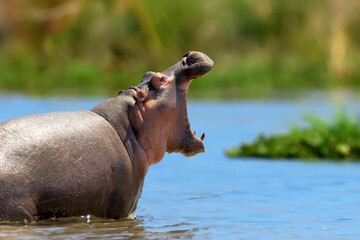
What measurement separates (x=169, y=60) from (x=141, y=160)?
1991 cm

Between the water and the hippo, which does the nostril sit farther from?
the water

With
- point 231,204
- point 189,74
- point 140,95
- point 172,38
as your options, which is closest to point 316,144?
point 231,204

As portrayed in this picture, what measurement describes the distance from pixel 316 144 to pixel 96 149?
490 centimetres

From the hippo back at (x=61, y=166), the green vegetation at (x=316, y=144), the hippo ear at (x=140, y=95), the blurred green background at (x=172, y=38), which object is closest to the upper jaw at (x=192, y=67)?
the hippo ear at (x=140, y=95)

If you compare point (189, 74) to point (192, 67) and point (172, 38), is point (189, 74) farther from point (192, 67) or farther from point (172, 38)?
point (172, 38)

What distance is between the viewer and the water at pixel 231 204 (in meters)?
4.54

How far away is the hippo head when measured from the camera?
192 inches

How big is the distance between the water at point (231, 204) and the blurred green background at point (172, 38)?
13449mm

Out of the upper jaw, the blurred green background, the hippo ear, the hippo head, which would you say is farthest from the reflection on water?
the blurred green background

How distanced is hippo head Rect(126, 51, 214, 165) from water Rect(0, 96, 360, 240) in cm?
54

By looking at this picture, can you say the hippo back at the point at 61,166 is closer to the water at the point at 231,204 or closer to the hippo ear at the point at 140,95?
the water at the point at 231,204

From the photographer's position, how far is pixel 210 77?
76.4 feet

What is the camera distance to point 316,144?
8.99m

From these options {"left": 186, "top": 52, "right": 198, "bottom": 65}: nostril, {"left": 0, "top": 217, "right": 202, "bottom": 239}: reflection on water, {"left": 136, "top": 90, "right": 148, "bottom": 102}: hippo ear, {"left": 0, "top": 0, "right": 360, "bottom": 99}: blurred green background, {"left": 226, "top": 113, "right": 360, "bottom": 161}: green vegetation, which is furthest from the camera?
{"left": 0, "top": 0, "right": 360, "bottom": 99}: blurred green background
